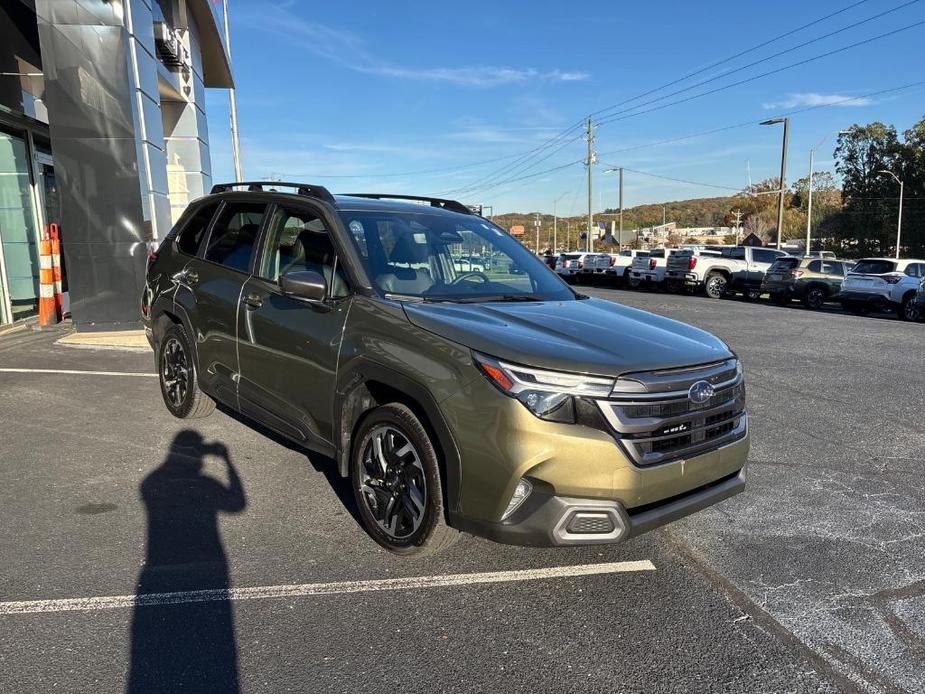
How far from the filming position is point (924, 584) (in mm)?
3324

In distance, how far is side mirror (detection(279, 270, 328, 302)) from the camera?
143 inches

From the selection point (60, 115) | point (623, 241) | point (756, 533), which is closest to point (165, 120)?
point (60, 115)

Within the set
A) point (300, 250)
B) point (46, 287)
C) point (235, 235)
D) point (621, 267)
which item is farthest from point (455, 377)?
point (621, 267)

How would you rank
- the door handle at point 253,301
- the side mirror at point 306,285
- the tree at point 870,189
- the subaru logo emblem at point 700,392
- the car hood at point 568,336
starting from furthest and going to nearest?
the tree at point 870,189 < the door handle at point 253,301 < the side mirror at point 306,285 < the subaru logo emblem at point 700,392 < the car hood at point 568,336

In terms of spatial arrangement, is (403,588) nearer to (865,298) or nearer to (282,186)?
(282,186)

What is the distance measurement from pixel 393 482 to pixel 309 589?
24.8 inches

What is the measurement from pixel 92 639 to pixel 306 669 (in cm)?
91

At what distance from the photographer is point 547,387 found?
2.89 metres

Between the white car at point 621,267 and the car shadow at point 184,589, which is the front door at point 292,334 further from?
the white car at point 621,267

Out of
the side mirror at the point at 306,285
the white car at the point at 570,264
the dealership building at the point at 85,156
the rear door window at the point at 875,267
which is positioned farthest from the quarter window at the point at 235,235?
the white car at the point at 570,264

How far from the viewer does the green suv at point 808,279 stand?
21844mm

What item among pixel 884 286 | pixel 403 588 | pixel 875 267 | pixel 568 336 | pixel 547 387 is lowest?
pixel 403 588

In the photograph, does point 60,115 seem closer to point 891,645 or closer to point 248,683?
point 248,683

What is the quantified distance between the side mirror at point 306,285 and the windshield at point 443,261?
0.94ft
